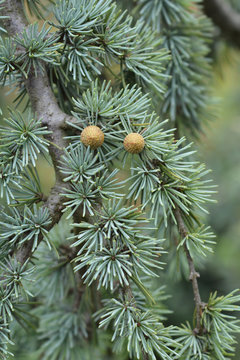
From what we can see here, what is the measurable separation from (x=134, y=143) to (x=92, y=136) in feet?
0.13

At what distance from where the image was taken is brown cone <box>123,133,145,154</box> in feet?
1.25

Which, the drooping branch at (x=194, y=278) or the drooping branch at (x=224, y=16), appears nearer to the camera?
the drooping branch at (x=194, y=278)

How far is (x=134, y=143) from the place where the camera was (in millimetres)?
381

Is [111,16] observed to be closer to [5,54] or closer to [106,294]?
[5,54]

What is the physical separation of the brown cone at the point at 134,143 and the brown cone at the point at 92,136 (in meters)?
0.02

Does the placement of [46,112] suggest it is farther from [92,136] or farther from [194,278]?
[194,278]

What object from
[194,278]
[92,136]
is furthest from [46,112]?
[194,278]

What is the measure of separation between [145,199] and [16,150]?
139 mm

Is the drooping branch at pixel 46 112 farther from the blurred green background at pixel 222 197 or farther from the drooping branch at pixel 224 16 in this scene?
the drooping branch at pixel 224 16

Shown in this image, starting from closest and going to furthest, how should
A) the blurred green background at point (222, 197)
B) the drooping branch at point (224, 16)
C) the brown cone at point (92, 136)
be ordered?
the brown cone at point (92, 136) < the drooping branch at point (224, 16) < the blurred green background at point (222, 197)

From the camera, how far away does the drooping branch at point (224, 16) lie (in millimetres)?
822

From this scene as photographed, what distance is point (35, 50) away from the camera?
40cm

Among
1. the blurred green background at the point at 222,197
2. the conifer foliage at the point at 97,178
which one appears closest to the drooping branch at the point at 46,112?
the conifer foliage at the point at 97,178

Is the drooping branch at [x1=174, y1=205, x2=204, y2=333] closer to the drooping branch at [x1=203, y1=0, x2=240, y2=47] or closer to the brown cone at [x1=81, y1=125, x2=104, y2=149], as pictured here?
the brown cone at [x1=81, y1=125, x2=104, y2=149]
